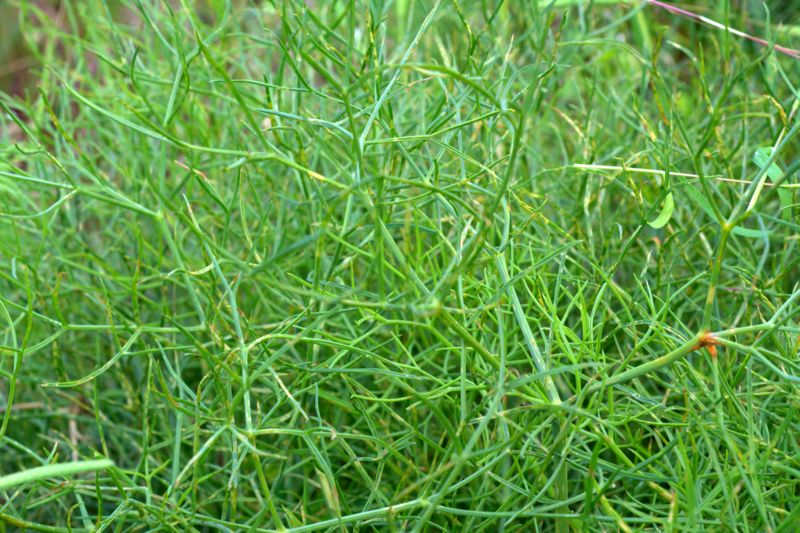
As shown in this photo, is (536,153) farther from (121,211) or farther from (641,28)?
(121,211)

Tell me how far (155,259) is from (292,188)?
15 centimetres

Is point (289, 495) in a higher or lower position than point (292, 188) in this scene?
lower

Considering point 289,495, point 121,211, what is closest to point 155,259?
point 121,211

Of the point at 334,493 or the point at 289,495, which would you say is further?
the point at 289,495

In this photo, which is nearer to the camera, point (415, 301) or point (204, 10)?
point (415, 301)

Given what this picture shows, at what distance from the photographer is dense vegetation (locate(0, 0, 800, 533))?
Result: 48cm

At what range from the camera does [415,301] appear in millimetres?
438

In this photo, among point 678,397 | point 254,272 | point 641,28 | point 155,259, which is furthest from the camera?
point 641,28

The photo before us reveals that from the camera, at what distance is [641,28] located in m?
0.96

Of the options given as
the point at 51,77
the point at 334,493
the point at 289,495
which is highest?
the point at 51,77

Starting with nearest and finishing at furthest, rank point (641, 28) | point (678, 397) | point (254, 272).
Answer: point (254, 272), point (678, 397), point (641, 28)

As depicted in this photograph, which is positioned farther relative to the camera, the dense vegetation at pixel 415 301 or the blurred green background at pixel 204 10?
the blurred green background at pixel 204 10

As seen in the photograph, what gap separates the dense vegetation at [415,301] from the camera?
0.48 m

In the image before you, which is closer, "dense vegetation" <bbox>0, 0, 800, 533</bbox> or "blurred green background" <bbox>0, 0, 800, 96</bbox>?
"dense vegetation" <bbox>0, 0, 800, 533</bbox>
